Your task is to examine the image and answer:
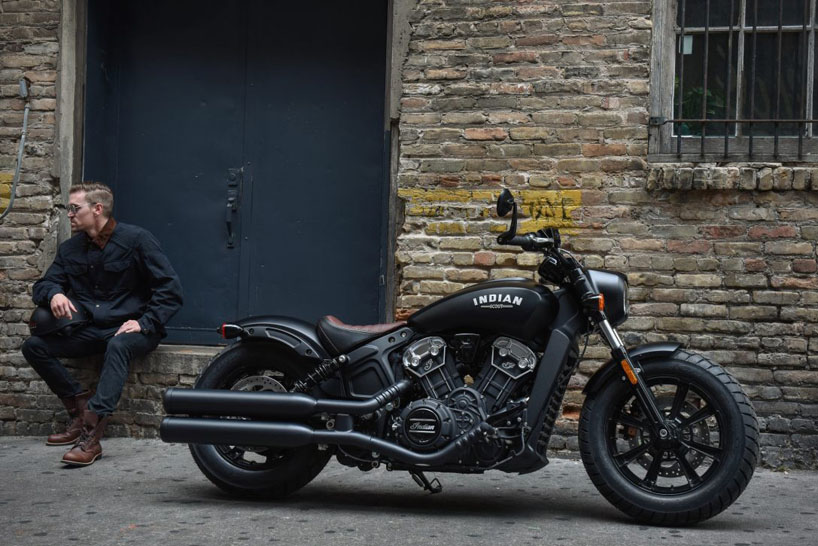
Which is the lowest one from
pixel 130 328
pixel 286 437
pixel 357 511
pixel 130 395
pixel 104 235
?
pixel 357 511

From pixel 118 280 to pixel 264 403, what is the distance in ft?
6.52

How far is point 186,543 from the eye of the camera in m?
4.09

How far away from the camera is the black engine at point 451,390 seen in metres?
4.62

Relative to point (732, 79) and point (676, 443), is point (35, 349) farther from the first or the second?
point (732, 79)

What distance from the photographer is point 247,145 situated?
7.11m

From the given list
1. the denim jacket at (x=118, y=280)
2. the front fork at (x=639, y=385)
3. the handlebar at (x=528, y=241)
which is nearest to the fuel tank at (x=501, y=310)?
the handlebar at (x=528, y=241)

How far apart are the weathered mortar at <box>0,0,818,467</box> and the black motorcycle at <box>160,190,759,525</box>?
4.87 feet

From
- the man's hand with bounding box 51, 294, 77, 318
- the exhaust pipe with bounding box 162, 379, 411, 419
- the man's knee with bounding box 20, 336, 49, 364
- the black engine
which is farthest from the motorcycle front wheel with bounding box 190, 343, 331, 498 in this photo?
the man's knee with bounding box 20, 336, 49, 364

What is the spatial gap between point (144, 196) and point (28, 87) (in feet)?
3.35

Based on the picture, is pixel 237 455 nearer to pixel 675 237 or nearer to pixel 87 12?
pixel 675 237

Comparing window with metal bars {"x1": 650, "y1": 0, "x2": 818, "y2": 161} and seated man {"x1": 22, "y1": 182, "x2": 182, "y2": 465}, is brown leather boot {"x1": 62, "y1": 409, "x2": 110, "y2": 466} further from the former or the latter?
window with metal bars {"x1": 650, "y1": 0, "x2": 818, "y2": 161}

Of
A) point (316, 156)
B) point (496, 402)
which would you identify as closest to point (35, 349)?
point (316, 156)

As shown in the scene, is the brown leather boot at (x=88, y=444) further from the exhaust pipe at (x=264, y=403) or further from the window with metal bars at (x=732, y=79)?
the window with metal bars at (x=732, y=79)

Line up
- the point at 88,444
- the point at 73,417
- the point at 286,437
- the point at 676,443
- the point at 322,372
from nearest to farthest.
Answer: the point at 676,443 < the point at 286,437 < the point at 322,372 < the point at 88,444 < the point at 73,417
